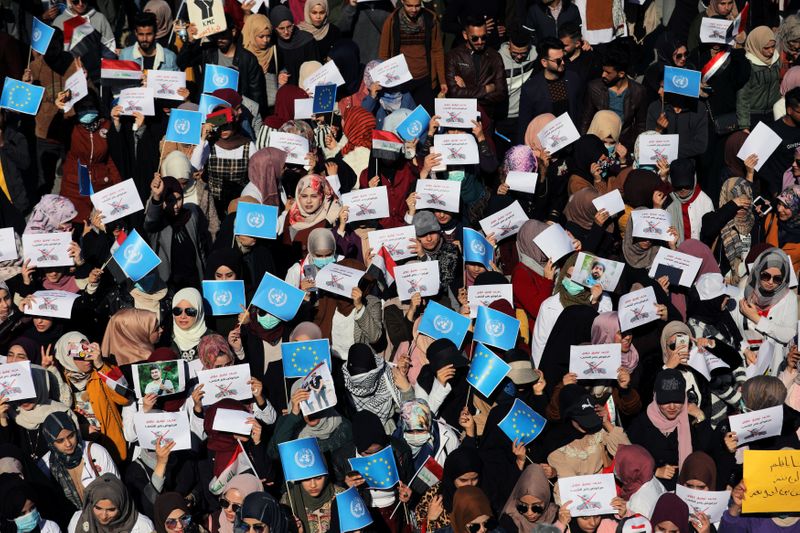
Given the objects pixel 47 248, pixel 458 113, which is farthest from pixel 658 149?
pixel 47 248

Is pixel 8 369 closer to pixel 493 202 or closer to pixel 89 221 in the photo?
pixel 89 221

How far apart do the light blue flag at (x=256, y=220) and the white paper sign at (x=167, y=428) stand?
1.93 meters

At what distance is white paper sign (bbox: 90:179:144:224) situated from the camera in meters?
13.7

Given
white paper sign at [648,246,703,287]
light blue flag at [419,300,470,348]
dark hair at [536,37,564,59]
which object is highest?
dark hair at [536,37,564,59]

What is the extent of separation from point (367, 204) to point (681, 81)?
3.03m

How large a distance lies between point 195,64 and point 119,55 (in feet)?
2.51

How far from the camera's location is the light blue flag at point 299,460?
38.3ft

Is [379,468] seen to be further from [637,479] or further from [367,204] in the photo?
[367,204]

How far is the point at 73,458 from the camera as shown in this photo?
39.8ft

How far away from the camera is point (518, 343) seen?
1327 centimetres

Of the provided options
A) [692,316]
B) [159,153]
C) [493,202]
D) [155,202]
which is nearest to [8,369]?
[155,202]

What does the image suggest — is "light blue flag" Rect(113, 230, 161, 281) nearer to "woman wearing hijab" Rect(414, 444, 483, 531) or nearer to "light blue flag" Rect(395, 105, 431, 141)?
"light blue flag" Rect(395, 105, 431, 141)

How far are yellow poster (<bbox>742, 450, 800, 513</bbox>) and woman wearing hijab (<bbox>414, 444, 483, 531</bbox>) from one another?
1800 mm

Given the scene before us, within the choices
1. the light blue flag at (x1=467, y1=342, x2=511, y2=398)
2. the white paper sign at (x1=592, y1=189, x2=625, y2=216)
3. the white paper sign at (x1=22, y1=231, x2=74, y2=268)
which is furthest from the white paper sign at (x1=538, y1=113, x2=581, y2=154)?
A: the white paper sign at (x1=22, y1=231, x2=74, y2=268)
